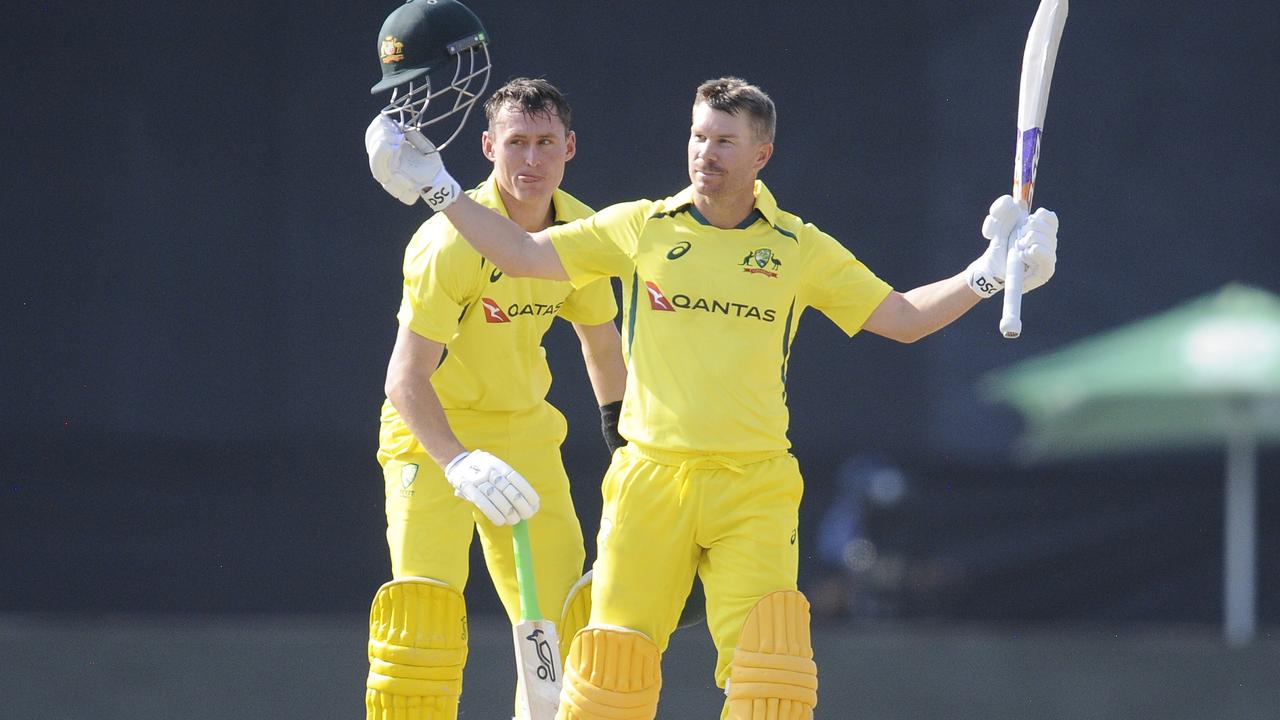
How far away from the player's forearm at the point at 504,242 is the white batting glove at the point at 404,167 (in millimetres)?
46

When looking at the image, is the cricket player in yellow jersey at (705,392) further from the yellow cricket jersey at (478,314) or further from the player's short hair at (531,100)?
the player's short hair at (531,100)

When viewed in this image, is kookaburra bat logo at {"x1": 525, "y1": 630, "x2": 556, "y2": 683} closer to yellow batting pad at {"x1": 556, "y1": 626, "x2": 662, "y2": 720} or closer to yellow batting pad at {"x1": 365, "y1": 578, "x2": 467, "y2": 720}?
yellow batting pad at {"x1": 365, "y1": 578, "x2": 467, "y2": 720}

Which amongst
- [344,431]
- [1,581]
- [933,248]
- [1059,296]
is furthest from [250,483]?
[1059,296]

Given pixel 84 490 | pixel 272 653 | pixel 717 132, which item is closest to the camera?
pixel 717 132

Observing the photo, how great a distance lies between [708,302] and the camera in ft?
10.9

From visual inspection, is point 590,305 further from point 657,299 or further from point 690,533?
point 690,533

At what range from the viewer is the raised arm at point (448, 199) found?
326 cm

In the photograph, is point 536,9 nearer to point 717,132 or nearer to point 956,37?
point 956,37

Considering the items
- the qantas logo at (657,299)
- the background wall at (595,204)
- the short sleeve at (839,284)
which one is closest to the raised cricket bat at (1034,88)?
the short sleeve at (839,284)

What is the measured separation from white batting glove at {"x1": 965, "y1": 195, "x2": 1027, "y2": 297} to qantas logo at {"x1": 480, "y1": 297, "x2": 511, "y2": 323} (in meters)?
1.05

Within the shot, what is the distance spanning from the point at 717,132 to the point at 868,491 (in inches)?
122

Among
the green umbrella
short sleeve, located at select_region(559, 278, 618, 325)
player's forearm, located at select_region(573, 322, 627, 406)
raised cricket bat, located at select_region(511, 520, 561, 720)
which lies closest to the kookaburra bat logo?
raised cricket bat, located at select_region(511, 520, 561, 720)

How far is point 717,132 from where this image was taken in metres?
3.34

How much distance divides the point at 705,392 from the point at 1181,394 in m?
3.42
